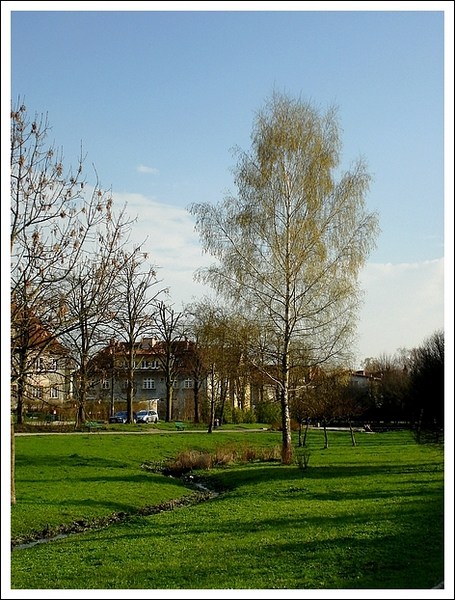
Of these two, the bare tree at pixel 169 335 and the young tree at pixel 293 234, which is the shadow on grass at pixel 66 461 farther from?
the bare tree at pixel 169 335

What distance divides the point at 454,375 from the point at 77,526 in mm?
9320

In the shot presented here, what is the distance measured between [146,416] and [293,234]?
28.8 m

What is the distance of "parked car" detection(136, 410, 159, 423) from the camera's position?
45562 mm

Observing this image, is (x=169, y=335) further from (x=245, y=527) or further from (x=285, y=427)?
(x=245, y=527)

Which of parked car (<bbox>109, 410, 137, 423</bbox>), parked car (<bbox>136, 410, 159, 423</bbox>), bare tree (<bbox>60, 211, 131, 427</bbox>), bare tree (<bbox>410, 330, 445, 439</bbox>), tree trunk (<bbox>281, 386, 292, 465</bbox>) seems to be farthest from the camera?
parked car (<bbox>136, 410, 159, 423</bbox>)

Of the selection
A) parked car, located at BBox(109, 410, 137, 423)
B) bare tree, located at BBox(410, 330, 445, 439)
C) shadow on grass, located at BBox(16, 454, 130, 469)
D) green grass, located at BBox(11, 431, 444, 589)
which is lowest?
parked car, located at BBox(109, 410, 137, 423)

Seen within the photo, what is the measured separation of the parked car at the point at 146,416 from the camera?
4556 cm

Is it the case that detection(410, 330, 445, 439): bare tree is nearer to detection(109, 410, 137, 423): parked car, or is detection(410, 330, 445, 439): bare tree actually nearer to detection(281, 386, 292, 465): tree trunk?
detection(281, 386, 292, 465): tree trunk

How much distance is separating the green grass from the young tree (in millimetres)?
4072

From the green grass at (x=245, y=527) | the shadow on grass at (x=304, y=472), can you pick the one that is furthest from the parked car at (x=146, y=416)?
the shadow on grass at (x=304, y=472)

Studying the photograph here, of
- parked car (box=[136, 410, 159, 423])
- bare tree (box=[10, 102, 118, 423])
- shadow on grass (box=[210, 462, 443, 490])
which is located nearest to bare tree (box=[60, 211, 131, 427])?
bare tree (box=[10, 102, 118, 423])

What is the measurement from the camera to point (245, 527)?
37.0 ft

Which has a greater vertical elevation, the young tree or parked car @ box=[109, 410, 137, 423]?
the young tree

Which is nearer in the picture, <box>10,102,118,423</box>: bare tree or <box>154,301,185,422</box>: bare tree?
<box>10,102,118,423</box>: bare tree
